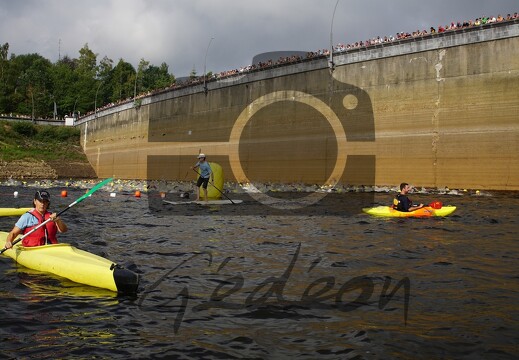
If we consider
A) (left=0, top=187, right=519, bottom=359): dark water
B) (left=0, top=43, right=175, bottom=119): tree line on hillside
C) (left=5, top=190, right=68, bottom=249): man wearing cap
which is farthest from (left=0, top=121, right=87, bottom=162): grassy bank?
(left=0, top=187, right=519, bottom=359): dark water

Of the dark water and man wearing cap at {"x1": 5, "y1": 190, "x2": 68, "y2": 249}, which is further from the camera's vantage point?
man wearing cap at {"x1": 5, "y1": 190, "x2": 68, "y2": 249}

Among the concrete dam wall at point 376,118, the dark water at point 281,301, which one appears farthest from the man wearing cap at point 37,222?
the concrete dam wall at point 376,118

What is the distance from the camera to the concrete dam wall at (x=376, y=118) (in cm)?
2489

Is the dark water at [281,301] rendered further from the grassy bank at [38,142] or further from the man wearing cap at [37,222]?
the grassy bank at [38,142]

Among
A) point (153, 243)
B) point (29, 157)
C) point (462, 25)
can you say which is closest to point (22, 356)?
point (153, 243)

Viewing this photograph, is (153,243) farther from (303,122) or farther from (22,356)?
(303,122)

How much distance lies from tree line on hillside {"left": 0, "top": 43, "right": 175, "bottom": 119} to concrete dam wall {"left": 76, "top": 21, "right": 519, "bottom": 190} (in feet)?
159

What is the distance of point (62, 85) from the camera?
90438mm

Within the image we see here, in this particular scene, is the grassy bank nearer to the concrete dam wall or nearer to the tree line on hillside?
the tree line on hillside

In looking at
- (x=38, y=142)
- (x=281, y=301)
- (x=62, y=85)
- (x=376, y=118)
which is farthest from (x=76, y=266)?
(x=62, y=85)

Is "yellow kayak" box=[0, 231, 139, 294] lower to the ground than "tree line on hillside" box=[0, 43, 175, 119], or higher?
lower

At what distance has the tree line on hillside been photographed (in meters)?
85.6

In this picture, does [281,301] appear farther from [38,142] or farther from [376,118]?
[38,142]

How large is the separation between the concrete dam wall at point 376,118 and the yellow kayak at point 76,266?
22755 mm
